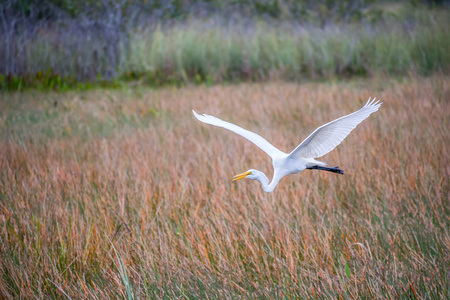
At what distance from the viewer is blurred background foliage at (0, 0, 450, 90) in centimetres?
714

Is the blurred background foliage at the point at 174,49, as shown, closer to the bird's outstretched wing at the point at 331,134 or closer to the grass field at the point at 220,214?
the grass field at the point at 220,214

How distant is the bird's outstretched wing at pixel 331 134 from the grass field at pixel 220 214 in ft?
1.54

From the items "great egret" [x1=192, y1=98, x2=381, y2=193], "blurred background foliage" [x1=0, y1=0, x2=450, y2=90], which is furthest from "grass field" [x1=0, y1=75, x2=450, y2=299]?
"blurred background foliage" [x1=0, y1=0, x2=450, y2=90]

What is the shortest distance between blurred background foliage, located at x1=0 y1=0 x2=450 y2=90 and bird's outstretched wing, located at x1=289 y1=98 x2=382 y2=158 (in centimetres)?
575

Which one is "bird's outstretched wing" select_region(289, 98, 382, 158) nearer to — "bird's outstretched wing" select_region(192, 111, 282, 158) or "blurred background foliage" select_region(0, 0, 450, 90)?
"bird's outstretched wing" select_region(192, 111, 282, 158)

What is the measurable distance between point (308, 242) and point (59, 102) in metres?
4.66

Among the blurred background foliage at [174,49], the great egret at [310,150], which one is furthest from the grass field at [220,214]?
the blurred background foliage at [174,49]

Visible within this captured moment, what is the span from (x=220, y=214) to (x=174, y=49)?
628 cm

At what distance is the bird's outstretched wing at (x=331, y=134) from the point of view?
1.61m

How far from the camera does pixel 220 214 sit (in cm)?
252

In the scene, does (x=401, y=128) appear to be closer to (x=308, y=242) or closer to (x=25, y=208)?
(x=308, y=242)

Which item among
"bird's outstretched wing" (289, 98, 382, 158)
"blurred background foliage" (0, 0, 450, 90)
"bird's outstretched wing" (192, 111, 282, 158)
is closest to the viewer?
"bird's outstretched wing" (289, 98, 382, 158)

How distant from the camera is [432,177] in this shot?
2740 millimetres

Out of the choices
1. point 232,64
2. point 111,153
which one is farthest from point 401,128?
point 232,64
